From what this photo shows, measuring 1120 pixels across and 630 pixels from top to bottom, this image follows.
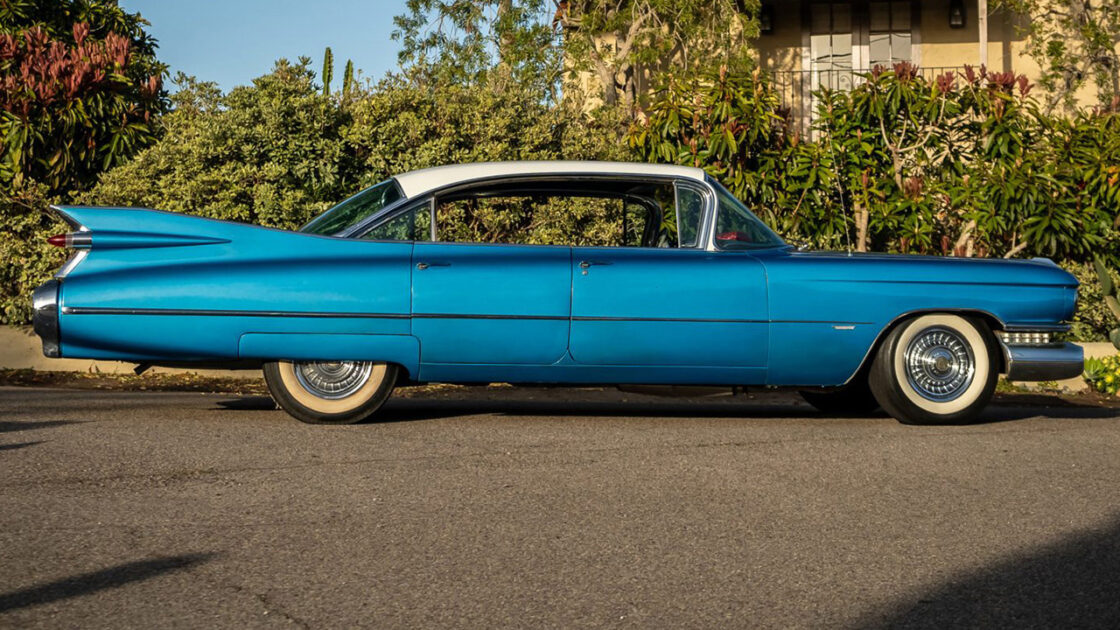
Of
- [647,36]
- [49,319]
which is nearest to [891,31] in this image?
[647,36]

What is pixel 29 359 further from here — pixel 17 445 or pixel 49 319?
pixel 17 445

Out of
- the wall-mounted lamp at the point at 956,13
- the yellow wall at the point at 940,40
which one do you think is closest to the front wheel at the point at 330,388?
the yellow wall at the point at 940,40

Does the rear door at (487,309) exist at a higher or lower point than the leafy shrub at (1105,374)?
higher

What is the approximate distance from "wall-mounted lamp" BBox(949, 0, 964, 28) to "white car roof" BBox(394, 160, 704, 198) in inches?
488

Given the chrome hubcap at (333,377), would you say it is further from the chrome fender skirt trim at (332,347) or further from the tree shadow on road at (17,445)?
the tree shadow on road at (17,445)

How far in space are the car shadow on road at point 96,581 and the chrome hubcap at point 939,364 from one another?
15.3ft

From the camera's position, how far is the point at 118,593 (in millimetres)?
3951

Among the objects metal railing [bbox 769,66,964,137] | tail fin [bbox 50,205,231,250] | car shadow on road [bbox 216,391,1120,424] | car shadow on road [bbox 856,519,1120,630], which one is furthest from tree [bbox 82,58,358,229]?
metal railing [bbox 769,66,964,137]

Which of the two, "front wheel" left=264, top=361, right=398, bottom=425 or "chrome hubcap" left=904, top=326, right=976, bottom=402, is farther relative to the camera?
"chrome hubcap" left=904, top=326, right=976, bottom=402

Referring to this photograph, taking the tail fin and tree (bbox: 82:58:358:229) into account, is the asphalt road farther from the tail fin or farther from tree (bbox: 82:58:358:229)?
tree (bbox: 82:58:358:229)

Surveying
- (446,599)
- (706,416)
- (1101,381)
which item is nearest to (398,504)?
(446,599)

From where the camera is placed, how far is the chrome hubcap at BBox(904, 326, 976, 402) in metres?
7.69

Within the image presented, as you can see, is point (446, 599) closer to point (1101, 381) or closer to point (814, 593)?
point (814, 593)

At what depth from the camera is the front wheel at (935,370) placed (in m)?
7.64
